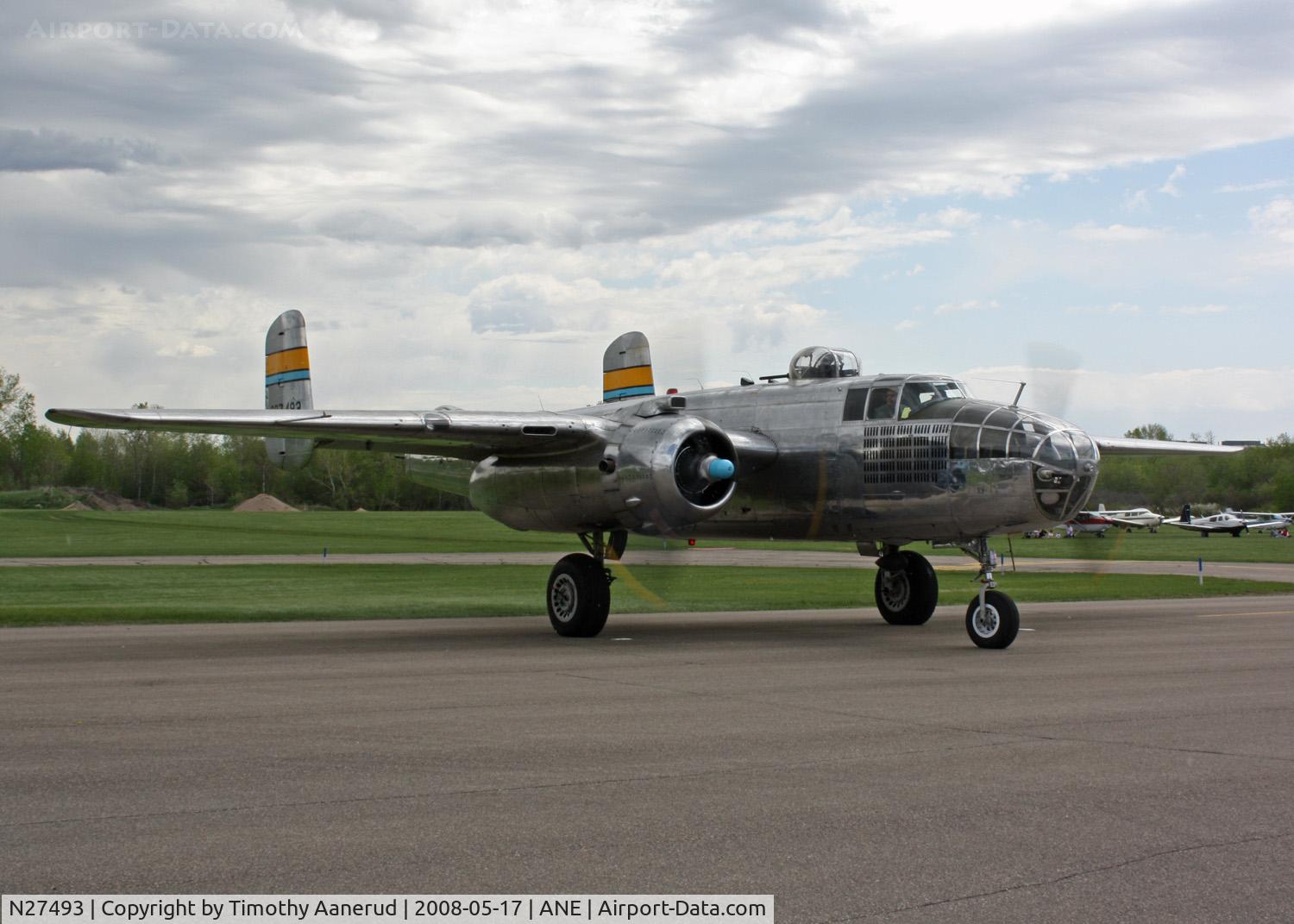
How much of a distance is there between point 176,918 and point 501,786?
292 centimetres

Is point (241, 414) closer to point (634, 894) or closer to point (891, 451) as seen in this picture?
point (891, 451)

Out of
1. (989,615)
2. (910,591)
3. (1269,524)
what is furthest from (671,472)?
(1269,524)

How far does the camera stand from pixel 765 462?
20203 mm

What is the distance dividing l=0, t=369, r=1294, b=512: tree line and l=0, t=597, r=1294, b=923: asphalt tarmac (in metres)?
108

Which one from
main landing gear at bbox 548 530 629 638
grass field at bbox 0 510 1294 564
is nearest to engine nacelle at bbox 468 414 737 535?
main landing gear at bbox 548 530 629 638

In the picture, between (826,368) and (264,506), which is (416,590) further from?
(264,506)

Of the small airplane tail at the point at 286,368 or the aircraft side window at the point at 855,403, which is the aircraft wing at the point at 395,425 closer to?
the aircraft side window at the point at 855,403

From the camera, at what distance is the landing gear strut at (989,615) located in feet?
58.1

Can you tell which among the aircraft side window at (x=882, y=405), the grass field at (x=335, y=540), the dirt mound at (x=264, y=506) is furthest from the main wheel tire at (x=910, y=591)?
the dirt mound at (x=264, y=506)

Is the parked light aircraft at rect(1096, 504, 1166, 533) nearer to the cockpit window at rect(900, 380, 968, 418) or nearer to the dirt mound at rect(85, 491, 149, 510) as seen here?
the cockpit window at rect(900, 380, 968, 418)

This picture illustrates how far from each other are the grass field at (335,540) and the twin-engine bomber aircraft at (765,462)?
976 inches

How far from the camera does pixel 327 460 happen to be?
5054 inches

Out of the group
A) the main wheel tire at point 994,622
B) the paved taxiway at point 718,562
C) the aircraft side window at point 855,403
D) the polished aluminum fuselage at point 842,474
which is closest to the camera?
the polished aluminum fuselage at point 842,474

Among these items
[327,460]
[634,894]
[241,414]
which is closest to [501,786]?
[634,894]
